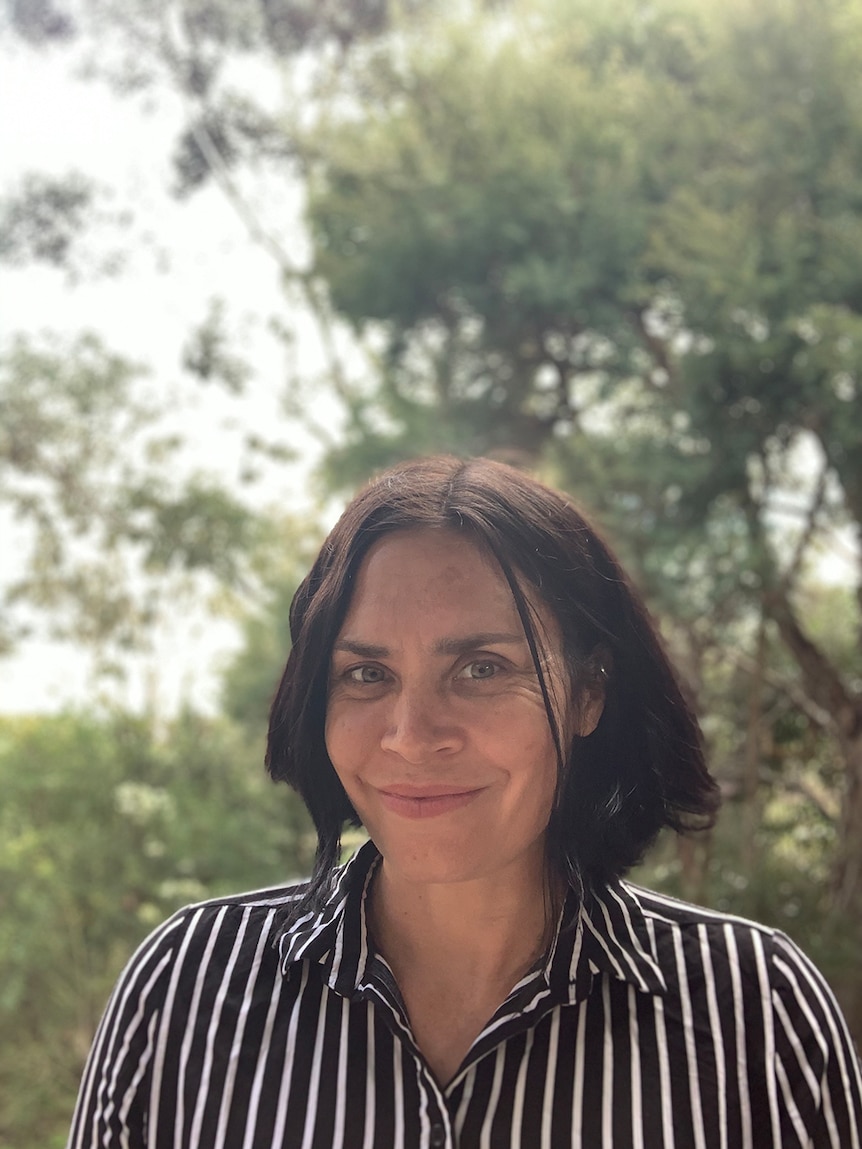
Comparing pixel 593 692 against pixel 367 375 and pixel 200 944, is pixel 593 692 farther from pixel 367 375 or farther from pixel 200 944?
pixel 367 375

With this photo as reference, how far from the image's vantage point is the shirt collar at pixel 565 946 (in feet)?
2.61

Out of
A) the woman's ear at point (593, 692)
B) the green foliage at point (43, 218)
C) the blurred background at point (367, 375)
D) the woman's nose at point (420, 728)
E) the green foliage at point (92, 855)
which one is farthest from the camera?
the green foliage at point (43, 218)

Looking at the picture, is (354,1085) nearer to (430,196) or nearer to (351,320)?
(430,196)

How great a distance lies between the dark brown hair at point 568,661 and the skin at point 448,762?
2 cm

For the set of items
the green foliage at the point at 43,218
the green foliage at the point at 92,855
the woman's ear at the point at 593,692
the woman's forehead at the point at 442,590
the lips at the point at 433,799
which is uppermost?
the green foliage at the point at 43,218

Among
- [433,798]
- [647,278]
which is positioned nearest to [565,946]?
[433,798]

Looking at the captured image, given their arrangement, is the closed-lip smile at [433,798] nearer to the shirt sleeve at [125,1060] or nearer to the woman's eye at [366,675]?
the woman's eye at [366,675]

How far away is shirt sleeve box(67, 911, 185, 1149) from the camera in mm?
785

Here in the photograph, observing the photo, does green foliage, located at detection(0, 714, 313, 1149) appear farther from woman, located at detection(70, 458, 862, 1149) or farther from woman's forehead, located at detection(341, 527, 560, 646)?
woman's forehead, located at detection(341, 527, 560, 646)

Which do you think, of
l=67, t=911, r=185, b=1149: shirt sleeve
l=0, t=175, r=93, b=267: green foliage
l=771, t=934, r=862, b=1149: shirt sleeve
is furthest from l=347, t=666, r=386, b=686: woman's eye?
l=0, t=175, r=93, b=267: green foliage

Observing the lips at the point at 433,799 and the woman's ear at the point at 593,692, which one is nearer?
the lips at the point at 433,799

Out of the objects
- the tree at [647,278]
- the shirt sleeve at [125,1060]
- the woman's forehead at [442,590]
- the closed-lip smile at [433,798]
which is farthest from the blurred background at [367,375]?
the shirt sleeve at [125,1060]

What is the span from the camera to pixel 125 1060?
0.80 meters

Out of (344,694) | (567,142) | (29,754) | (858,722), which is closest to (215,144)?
(567,142)
